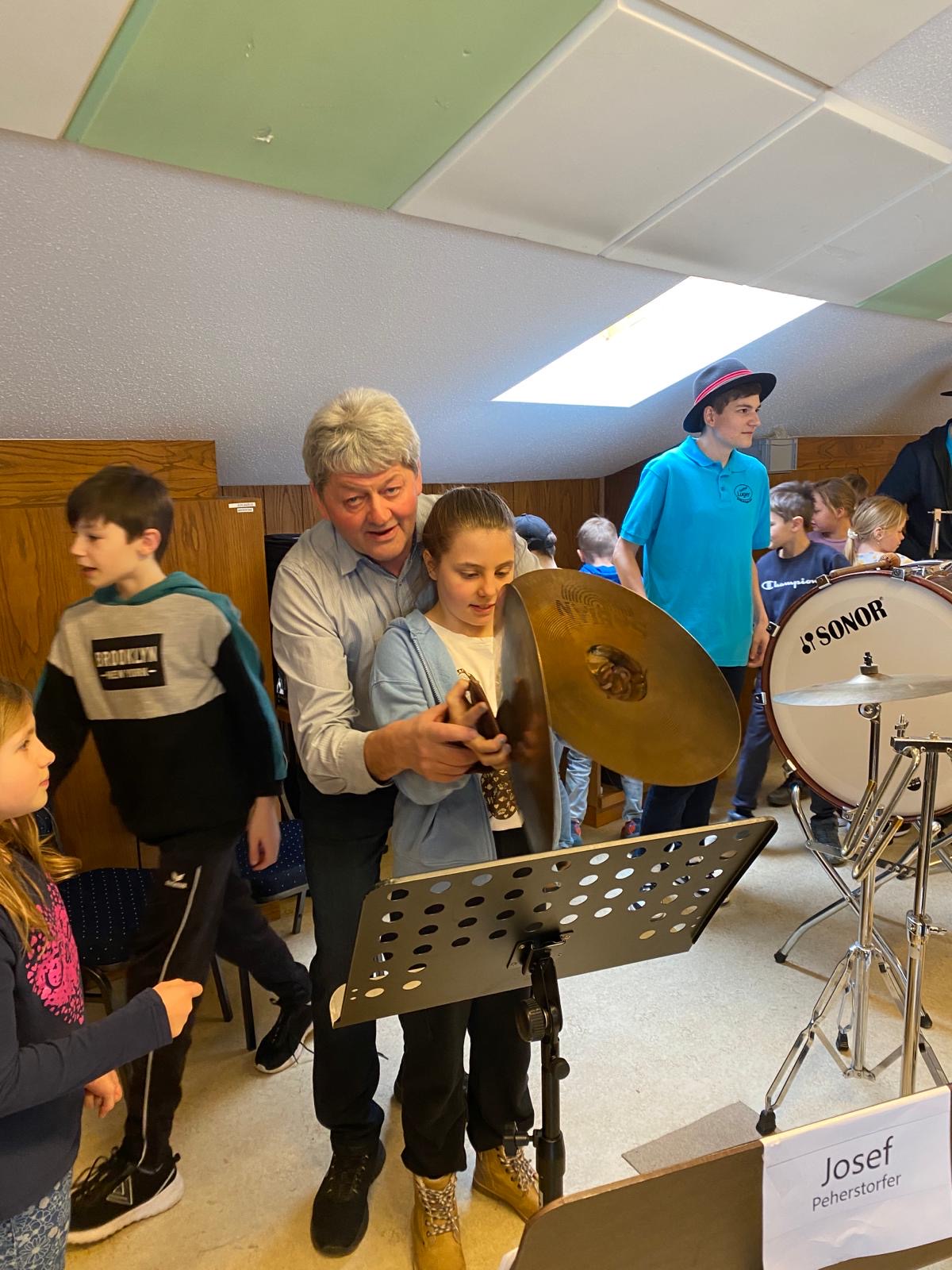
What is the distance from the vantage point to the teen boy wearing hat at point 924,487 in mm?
3584

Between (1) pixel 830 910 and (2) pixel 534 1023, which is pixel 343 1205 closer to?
(2) pixel 534 1023

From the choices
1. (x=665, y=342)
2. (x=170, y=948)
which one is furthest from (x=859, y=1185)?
(x=665, y=342)

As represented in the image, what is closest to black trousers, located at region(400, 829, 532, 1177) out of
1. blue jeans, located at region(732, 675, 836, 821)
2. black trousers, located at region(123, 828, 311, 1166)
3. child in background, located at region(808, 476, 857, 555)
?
black trousers, located at region(123, 828, 311, 1166)

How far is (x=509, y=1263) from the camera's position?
0.81 metres

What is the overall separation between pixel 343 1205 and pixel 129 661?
1.05 meters

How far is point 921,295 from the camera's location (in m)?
3.18

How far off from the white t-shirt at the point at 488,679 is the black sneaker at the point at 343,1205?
759 millimetres

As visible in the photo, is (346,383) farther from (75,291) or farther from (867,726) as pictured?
(867,726)

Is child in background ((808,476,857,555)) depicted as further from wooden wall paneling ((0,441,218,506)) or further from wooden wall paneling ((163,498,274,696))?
wooden wall paneling ((0,441,218,506))

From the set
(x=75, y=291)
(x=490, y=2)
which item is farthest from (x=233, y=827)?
(x=490, y=2)

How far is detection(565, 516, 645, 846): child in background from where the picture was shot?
2.83 meters

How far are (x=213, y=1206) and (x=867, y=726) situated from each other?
1.69 metres

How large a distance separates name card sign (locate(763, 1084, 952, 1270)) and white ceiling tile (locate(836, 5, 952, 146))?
6.16ft

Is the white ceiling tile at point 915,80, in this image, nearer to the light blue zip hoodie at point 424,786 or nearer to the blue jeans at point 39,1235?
the light blue zip hoodie at point 424,786
